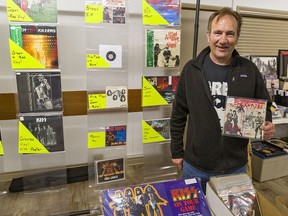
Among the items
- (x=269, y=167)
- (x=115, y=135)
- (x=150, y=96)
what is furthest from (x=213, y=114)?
(x=269, y=167)

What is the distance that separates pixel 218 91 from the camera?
1.27 meters

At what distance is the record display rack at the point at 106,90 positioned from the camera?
177 cm

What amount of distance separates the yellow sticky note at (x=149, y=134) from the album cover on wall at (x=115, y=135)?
0.19 m

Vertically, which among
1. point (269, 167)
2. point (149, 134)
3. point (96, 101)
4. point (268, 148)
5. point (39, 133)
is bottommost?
point (269, 167)

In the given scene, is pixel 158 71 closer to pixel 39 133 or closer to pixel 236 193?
pixel 39 133

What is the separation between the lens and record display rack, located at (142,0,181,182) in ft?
6.30

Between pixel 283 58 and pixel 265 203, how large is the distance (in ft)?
8.39

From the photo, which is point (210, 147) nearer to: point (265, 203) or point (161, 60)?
point (265, 203)

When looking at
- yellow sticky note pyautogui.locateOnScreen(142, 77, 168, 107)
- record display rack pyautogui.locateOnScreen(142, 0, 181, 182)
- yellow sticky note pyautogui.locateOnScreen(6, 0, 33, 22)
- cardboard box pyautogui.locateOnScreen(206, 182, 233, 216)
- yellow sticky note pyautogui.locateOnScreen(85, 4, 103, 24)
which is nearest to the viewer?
cardboard box pyautogui.locateOnScreen(206, 182, 233, 216)

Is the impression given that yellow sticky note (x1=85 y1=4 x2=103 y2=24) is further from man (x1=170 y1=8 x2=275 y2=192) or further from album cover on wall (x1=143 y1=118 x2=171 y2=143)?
album cover on wall (x1=143 y1=118 x2=171 y2=143)

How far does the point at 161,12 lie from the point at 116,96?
A: 0.74 m

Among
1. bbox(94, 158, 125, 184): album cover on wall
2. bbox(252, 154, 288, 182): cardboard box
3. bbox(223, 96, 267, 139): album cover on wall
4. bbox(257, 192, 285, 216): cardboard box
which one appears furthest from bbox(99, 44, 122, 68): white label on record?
bbox(252, 154, 288, 182): cardboard box

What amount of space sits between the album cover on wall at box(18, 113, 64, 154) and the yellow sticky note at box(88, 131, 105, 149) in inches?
8.8

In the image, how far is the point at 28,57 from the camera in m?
1.68
